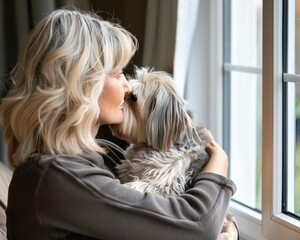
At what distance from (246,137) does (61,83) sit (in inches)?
46.2

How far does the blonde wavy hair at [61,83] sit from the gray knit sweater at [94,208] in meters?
0.06

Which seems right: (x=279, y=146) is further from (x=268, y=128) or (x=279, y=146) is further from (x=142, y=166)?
(x=142, y=166)

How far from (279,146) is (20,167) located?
0.87 m

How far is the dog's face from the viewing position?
1.51 metres

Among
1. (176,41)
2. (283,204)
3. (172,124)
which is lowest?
(283,204)

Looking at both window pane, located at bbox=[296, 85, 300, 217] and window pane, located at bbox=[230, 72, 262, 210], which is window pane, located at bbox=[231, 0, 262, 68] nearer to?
window pane, located at bbox=[230, 72, 262, 210]

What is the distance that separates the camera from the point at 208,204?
4.33 feet

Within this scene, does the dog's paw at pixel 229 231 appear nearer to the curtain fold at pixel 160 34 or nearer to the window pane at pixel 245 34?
the curtain fold at pixel 160 34

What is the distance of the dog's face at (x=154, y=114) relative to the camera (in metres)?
1.51

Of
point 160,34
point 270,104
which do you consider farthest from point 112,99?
point 160,34

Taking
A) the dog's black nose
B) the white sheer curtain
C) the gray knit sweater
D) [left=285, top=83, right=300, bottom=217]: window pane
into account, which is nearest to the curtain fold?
the white sheer curtain

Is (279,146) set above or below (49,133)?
below

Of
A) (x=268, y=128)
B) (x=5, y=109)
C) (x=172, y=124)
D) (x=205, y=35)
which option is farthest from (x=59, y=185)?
(x=205, y=35)

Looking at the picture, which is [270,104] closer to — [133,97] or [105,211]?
[133,97]
